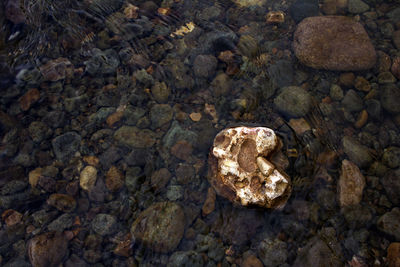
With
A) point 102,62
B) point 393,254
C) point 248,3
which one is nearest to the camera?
point 393,254

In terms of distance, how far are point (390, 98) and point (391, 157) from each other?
0.90 m

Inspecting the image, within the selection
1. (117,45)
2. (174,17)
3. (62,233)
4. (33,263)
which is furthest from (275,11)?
(33,263)

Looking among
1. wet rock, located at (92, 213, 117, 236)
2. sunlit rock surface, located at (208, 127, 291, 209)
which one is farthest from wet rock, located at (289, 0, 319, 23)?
wet rock, located at (92, 213, 117, 236)

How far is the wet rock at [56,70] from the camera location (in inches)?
157

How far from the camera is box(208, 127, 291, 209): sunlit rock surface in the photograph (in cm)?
303

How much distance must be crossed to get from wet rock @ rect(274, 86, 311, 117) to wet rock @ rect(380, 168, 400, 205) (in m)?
Result: 1.25

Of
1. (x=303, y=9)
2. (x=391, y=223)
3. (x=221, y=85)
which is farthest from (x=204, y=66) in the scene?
(x=391, y=223)

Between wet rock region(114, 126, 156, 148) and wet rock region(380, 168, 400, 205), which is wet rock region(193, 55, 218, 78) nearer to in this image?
wet rock region(114, 126, 156, 148)

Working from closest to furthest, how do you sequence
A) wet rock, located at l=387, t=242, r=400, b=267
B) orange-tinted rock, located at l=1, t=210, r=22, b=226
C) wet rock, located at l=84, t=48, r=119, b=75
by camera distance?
wet rock, located at l=387, t=242, r=400, b=267
orange-tinted rock, located at l=1, t=210, r=22, b=226
wet rock, located at l=84, t=48, r=119, b=75

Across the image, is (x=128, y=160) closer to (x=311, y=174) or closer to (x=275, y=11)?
(x=311, y=174)

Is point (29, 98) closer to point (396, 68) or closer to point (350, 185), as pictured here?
point (350, 185)

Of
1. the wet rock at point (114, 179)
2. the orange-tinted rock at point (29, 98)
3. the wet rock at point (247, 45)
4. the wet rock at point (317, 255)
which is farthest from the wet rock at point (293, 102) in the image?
the orange-tinted rock at point (29, 98)

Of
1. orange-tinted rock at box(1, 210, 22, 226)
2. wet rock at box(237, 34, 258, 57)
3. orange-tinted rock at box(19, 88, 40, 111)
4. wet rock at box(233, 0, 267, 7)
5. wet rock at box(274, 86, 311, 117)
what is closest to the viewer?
orange-tinted rock at box(1, 210, 22, 226)

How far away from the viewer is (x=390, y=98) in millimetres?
3768
